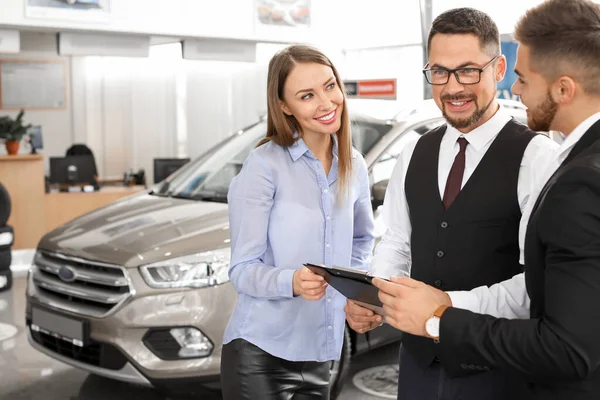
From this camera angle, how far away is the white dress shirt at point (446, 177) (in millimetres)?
1851

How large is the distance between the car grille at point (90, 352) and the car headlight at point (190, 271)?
365mm

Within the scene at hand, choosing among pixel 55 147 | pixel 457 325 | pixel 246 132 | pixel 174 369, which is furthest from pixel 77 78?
pixel 457 325

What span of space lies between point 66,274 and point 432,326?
2857mm

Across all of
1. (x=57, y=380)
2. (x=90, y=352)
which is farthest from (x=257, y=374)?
(x=57, y=380)

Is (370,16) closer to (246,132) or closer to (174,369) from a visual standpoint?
(246,132)

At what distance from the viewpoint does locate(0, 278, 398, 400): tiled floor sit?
4254 mm

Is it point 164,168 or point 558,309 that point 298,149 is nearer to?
point 558,309

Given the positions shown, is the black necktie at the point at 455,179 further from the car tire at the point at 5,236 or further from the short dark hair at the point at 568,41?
the car tire at the point at 5,236

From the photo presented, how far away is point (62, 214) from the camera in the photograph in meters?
8.53

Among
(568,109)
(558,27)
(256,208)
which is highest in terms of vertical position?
(558,27)

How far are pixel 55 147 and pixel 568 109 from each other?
12094 mm

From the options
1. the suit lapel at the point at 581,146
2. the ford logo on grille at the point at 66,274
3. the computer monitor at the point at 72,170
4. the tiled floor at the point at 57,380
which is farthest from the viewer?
the computer monitor at the point at 72,170

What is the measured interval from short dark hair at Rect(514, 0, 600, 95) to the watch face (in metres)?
0.48

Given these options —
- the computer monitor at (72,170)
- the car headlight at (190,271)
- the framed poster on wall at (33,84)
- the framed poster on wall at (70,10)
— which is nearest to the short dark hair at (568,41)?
the car headlight at (190,271)
